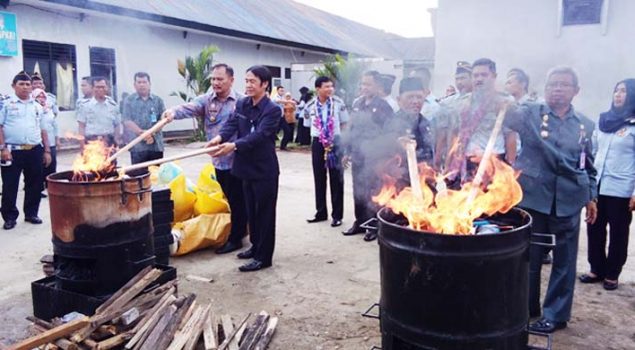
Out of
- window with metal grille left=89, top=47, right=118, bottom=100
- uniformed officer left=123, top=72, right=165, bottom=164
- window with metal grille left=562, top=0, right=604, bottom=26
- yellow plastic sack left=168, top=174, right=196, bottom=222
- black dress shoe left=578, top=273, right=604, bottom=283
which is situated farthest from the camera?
window with metal grille left=89, top=47, right=118, bottom=100

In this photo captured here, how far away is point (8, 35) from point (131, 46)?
14.0 feet

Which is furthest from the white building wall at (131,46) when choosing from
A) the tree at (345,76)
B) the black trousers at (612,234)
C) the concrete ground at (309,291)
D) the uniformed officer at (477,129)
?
the black trousers at (612,234)

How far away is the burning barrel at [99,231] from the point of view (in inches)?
129

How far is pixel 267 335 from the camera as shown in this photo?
11.0 feet

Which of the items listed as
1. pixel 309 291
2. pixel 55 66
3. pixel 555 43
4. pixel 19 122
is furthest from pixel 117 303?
pixel 55 66

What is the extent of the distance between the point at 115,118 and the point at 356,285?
13.8 feet

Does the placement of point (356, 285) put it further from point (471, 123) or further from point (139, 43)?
point (139, 43)

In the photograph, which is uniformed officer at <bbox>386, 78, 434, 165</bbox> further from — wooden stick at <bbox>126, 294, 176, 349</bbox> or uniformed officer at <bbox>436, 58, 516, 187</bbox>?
wooden stick at <bbox>126, 294, 176, 349</bbox>

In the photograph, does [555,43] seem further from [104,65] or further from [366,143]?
[104,65]

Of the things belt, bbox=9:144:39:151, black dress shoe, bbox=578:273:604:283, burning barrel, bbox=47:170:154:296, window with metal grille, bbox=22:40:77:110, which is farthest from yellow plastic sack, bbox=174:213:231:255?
window with metal grille, bbox=22:40:77:110

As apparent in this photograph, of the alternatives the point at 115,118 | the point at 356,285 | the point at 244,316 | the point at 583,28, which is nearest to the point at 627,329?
the point at 356,285

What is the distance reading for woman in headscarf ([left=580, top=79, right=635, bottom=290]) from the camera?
13.1 feet

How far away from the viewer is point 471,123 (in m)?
4.13

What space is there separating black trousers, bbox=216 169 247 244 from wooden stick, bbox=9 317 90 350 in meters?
2.26
